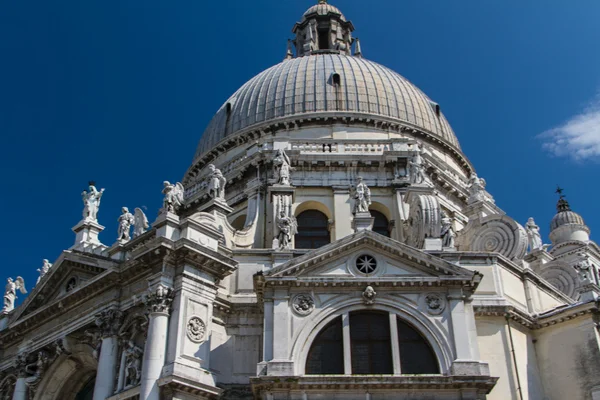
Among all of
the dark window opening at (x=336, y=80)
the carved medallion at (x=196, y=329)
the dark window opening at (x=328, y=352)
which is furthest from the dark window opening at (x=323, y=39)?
the dark window opening at (x=328, y=352)

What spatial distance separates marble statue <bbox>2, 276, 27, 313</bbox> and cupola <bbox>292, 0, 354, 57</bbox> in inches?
999

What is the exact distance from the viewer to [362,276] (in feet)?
88.5

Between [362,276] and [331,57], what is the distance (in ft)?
75.8

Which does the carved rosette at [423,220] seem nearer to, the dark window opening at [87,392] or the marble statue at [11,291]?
the dark window opening at [87,392]

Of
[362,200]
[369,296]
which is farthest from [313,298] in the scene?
[362,200]

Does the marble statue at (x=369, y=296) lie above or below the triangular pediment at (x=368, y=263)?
below

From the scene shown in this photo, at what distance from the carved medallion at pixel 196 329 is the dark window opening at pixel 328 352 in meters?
4.05

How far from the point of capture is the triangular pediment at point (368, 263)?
26.7m

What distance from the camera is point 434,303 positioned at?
26438mm

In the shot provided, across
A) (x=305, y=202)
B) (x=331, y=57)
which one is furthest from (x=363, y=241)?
(x=331, y=57)

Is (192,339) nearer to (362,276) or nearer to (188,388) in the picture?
(188,388)

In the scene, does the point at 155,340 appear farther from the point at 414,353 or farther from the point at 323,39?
the point at 323,39

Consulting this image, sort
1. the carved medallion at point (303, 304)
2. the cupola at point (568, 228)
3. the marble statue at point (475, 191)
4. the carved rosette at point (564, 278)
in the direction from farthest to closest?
the cupola at point (568, 228) → the marble statue at point (475, 191) → the carved rosette at point (564, 278) → the carved medallion at point (303, 304)

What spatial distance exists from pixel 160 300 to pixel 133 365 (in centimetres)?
252
